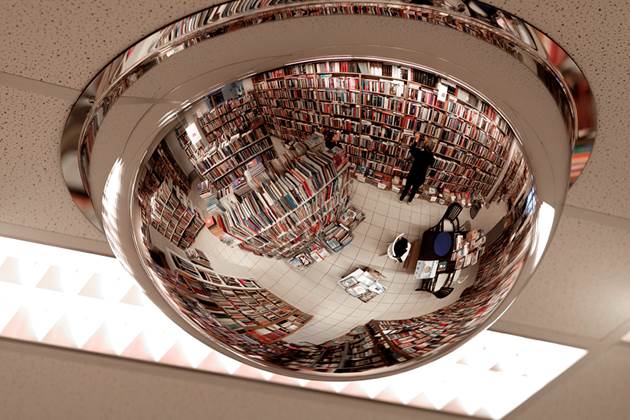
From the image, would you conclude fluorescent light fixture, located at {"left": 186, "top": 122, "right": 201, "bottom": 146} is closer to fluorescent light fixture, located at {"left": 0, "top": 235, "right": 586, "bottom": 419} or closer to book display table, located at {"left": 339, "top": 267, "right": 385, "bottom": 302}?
book display table, located at {"left": 339, "top": 267, "right": 385, "bottom": 302}

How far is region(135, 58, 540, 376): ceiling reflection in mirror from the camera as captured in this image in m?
0.87

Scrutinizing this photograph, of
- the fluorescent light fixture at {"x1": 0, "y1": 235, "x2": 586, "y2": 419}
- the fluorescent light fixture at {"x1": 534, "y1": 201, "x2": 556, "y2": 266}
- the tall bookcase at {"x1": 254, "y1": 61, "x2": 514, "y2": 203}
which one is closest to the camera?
the tall bookcase at {"x1": 254, "y1": 61, "x2": 514, "y2": 203}

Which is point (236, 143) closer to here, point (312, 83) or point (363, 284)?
point (312, 83)

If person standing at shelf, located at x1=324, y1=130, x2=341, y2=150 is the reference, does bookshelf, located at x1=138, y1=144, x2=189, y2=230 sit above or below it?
above

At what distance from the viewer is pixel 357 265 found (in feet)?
2.99

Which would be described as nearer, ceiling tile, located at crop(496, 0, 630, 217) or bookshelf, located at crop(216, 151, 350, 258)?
bookshelf, located at crop(216, 151, 350, 258)

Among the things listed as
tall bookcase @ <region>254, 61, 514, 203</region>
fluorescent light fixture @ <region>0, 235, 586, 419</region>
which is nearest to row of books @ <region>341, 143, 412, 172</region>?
tall bookcase @ <region>254, 61, 514, 203</region>

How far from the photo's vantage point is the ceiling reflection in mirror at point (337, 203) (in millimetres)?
870

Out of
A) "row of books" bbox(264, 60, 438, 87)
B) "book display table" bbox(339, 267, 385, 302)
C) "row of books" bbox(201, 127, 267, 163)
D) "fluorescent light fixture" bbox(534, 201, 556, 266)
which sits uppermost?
"row of books" bbox(264, 60, 438, 87)

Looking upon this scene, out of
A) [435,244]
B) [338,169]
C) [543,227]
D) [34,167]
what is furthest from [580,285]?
[34,167]

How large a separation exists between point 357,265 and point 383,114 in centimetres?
17

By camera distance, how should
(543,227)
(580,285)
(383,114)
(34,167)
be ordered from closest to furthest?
(383,114)
(543,227)
(34,167)
(580,285)

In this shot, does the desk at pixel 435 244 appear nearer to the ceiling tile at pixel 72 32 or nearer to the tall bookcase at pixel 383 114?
the tall bookcase at pixel 383 114

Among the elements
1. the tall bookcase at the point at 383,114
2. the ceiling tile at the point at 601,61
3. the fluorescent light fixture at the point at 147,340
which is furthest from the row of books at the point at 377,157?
the fluorescent light fixture at the point at 147,340
